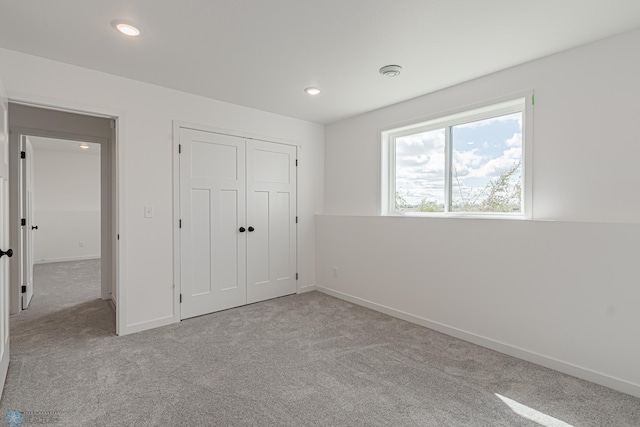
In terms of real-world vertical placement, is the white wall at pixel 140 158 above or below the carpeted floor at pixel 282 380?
above

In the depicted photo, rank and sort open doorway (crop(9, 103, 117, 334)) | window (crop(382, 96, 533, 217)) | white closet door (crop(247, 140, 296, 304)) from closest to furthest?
window (crop(382, 96, 533, 217))
open doorway (crop(9, 103, 117, 334))
white closet door (crop(247, 140, 296, 304))

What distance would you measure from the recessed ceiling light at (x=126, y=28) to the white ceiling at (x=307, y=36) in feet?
0.17

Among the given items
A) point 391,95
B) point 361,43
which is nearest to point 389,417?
point 361,43

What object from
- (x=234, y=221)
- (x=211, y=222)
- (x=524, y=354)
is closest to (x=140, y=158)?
(x=211, y=222)

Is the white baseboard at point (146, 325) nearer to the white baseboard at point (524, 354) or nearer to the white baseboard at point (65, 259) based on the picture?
the white baseboard at point (524, 354)

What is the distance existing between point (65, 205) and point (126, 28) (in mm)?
6851

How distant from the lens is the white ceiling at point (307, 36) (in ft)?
6.31

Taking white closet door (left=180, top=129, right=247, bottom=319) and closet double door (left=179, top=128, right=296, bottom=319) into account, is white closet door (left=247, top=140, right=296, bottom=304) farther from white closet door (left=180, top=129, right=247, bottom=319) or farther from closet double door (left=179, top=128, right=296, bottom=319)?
white closet door (left=180, top=129, right=247, bottom=319)

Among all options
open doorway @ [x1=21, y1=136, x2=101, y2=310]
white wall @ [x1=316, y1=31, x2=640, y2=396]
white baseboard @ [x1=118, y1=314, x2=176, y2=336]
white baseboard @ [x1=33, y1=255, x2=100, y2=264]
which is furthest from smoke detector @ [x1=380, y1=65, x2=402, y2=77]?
white baseboard @ [x1=33, y1=255, x2=100, y2=264]

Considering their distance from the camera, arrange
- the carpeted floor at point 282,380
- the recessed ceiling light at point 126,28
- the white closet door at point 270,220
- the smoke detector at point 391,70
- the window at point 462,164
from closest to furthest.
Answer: the carpeted floor at point 282,380, the recessed ceiling light at point 126,28, the smoke detector at point 391,70, the window at point 462,164, the white closet door at point 270,220

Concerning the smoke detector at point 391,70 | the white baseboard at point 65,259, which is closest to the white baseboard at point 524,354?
the smoke detector at point 391,70

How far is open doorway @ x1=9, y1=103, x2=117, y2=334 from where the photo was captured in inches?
143

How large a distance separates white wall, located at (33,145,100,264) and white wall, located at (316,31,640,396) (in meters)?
7.46

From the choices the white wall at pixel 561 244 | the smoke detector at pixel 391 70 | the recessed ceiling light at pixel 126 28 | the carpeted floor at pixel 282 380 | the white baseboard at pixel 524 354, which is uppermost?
the recessed ceiling light at pixel 126 28
